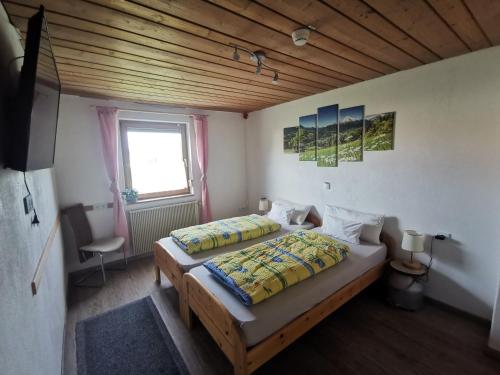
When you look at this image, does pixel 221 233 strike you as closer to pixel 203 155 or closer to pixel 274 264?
pixel 274 264

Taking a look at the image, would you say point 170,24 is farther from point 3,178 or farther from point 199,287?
point 199,287

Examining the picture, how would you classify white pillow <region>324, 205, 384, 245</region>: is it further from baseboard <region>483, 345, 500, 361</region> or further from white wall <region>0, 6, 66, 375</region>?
white wall <region>0, 6, 66, 375</region>

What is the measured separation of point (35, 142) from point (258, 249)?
190 cm

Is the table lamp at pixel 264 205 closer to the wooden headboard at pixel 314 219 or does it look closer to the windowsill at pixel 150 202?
the wooden headboard at pixel 314 219

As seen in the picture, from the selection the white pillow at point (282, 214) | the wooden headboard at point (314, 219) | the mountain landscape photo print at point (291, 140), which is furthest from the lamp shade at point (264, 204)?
the mountain landscape photo print at point (291, 140)

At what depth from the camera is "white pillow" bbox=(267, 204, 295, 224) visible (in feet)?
11.5

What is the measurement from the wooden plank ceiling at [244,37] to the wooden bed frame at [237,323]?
1877 millimetres

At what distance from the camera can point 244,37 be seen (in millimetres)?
1579

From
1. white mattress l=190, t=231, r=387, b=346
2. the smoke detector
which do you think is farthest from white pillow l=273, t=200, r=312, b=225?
the smoke detector

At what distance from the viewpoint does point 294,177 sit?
148 inches

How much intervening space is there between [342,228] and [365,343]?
1191 mm

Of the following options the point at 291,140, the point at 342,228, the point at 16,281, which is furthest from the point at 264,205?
the point at 16,281

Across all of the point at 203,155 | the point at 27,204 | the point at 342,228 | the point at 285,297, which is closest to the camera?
the point at 27,204

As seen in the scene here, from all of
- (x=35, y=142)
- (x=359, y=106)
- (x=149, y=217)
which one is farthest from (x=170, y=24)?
(x=149, y=217)
